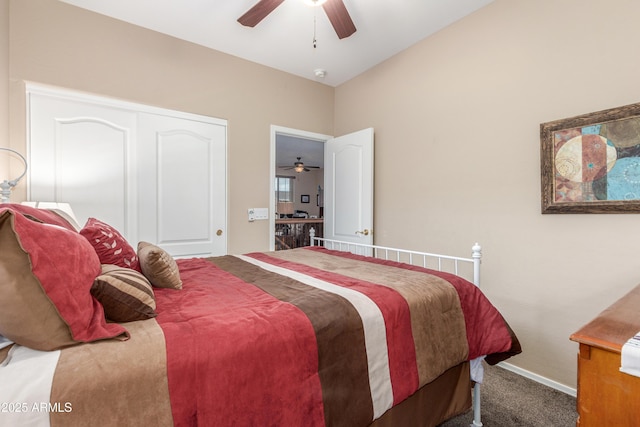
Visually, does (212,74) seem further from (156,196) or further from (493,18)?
(493,18)

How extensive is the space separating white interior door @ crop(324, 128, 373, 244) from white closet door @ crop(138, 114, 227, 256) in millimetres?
1272

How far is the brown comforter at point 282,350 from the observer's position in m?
0.74

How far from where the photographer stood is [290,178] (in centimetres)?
955

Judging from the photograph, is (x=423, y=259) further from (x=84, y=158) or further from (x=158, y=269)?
(x=84, y=158)

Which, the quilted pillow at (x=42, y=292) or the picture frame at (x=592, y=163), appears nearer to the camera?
the quilted pillow at (x=42, y=292)

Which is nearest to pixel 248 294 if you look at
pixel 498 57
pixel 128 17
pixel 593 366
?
pixel 593 366

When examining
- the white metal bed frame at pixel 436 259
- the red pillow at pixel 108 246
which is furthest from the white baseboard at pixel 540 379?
the red pillow at pixel 108 246

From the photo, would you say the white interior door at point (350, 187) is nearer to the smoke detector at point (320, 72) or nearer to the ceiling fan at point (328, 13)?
the smoke detector at point (320, 72)

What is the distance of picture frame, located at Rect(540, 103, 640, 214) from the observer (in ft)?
5.47

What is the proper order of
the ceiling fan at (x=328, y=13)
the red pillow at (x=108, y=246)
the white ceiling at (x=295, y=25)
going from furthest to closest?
the white ceiling at (x=295, y=25) < the ceiling fan at (x=328, y=13) < the red pillow at (x=108, y=246)

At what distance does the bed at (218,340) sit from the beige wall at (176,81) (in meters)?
1.57

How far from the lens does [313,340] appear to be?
1011mm

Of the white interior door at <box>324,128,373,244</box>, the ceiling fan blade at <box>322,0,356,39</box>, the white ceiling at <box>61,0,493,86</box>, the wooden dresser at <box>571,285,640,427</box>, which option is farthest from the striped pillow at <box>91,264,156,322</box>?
the white interior door at <box>324,128,373,244</box>

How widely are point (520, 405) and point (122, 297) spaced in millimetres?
2173
